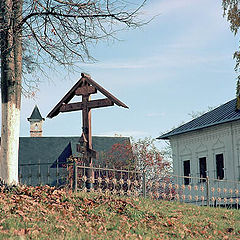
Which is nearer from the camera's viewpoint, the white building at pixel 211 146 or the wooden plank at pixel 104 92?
the wooden plank at pixel 104 92

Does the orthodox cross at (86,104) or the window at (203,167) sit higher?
the orthodox cross at (86,104)

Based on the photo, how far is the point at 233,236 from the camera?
34.9 feet

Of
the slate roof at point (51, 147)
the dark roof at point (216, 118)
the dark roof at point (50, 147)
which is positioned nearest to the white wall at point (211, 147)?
the dark roof at point (216, 118)

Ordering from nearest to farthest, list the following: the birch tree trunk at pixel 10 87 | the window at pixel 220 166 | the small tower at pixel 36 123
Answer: the birch tree trunk at pixel 10 87 < the window at pixel 220 166 < the small tower at pixel 36 123

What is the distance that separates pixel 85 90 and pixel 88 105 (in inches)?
22.0

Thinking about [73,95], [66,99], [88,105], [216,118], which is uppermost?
[216,118]

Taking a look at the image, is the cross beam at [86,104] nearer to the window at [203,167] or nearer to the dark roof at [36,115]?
the window at [203,167]

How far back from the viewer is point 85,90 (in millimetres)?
16047

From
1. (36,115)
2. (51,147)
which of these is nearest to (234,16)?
(51,147)

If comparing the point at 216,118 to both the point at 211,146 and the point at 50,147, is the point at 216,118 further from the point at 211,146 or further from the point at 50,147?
the point at 50,147

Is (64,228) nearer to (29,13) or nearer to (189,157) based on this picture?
(29,13)

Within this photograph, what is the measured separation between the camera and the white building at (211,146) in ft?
84.9

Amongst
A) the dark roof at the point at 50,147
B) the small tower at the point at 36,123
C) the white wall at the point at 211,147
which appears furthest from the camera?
the small tower at the point at 36,123

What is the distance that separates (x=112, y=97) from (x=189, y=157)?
15.3 m
